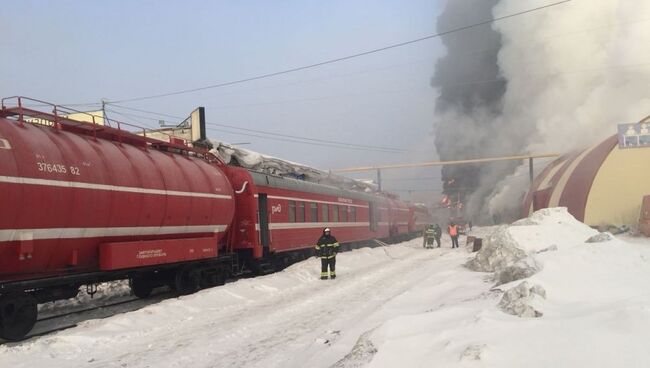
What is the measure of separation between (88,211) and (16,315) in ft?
6.95

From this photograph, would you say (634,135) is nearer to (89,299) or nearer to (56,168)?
(89,299)

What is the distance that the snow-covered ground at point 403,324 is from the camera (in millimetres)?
4699

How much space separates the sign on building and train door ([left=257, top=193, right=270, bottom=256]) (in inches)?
695

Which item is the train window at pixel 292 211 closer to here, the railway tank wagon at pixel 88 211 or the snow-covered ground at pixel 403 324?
the snow-covered ground at pixel 403 324

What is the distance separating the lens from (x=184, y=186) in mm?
12688

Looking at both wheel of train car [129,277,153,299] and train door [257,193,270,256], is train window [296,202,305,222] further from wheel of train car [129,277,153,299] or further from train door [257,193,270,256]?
wheel of train car [129,277,153,299]

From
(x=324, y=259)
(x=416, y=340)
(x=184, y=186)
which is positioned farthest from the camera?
(x=324, y=259)

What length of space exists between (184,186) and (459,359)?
9370mm

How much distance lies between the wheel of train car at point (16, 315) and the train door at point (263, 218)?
8537 mm

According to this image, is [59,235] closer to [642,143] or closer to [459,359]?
[459,359]

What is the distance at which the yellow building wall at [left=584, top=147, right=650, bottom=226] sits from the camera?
91.7ft

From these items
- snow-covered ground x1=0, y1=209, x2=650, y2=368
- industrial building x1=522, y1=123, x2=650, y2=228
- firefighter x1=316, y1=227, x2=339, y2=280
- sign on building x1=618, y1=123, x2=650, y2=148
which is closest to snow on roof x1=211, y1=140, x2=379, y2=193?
firefighter x1=316, y1=227, x2=339, y2=280

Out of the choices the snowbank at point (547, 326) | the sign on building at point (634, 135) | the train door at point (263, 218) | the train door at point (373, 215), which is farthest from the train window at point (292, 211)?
the sign on building at point (634, 135)

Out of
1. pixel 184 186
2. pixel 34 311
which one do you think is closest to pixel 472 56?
pixel 184 186
